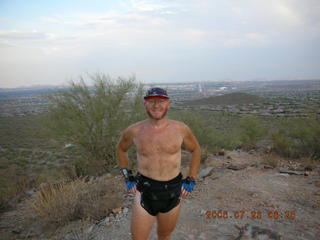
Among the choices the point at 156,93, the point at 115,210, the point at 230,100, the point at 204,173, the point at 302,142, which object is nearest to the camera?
the point at 156,93

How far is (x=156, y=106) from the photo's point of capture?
2705mm

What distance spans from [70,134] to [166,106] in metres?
7.13

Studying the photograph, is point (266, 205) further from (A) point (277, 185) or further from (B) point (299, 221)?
(A) point (277, 185)

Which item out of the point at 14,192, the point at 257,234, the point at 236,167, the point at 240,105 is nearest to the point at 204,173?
the point at 236,167

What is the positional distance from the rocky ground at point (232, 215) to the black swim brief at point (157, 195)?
4.92 feet

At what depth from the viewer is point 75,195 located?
4992 millimetres

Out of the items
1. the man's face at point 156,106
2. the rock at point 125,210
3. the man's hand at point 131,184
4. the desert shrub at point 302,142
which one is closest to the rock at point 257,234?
the man's hand at point 131,184

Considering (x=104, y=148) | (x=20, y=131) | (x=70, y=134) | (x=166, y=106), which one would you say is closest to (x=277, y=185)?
(x=166, y=106)

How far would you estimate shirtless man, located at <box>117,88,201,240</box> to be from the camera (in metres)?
2.74

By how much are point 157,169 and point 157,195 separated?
0.97 feet

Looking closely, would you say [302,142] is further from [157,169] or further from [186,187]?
[157,169]

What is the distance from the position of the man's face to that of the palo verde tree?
22.1ft

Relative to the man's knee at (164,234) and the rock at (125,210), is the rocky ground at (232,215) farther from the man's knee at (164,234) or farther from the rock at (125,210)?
the man's knee at (164,234)
